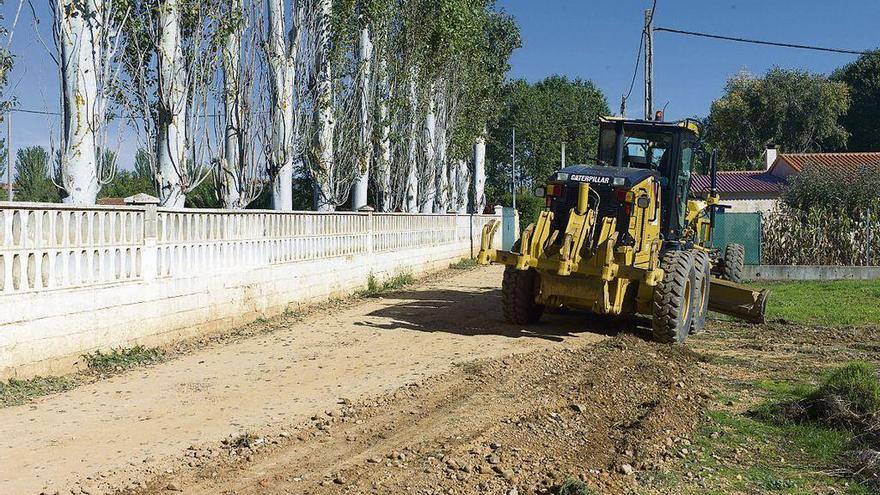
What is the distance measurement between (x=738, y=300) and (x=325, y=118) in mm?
10886

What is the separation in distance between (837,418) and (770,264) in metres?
19.1

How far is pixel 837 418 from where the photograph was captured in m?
7.36

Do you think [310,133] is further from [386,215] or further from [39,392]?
[39,392]

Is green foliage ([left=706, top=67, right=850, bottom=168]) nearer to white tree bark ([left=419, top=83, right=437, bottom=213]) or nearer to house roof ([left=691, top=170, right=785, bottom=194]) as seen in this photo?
house roof ([left=691, top=170, right=785, bottom=194])

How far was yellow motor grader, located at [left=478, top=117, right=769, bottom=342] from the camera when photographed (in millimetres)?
11938

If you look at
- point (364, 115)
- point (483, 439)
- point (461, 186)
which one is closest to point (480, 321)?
point (483, 439)

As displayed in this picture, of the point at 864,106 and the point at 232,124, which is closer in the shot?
the point at 232,124

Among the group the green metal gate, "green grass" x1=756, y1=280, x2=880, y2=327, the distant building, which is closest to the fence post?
"green grass" x1=756, y1=280, x2=880, y2=327

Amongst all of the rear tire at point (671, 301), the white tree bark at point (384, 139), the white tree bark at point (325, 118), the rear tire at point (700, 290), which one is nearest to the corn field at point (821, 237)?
the white tree bark at point (384, 139)

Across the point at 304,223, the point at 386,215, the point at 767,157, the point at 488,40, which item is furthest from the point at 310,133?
the point at 767,157

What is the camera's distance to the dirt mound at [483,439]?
5.77m

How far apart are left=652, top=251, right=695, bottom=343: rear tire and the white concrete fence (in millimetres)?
5958

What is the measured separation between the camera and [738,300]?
1409cm

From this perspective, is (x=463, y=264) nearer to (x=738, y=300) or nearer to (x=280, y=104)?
(x=280, y=104)
